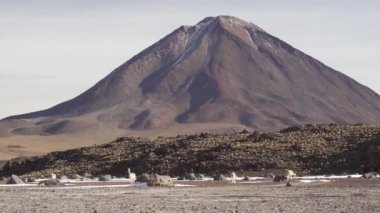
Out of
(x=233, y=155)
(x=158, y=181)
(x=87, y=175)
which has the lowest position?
(x=158, y=181)

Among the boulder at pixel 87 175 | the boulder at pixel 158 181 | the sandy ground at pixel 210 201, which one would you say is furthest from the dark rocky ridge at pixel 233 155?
the sandy ground at pixel 210 201

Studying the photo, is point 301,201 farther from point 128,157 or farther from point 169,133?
point 169,133

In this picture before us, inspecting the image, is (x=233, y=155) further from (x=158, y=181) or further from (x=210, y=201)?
(x=210, y=201)

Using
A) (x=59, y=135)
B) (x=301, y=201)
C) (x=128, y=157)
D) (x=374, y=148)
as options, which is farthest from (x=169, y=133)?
(x=301, y=201)

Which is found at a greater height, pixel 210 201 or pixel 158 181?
pixel 158 181

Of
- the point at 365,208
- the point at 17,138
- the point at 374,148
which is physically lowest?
the point at 365,208

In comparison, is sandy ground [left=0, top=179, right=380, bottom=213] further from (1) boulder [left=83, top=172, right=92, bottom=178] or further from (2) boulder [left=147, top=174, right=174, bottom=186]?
(1) boulder [left=83, top=172, right=92, bottom=178]

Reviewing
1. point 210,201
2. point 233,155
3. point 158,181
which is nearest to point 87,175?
point 233,155

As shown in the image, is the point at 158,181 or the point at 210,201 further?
the point at 158,181

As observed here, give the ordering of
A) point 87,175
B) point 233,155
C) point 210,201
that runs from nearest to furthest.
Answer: point 210,201
point 87,175
point 233,155
